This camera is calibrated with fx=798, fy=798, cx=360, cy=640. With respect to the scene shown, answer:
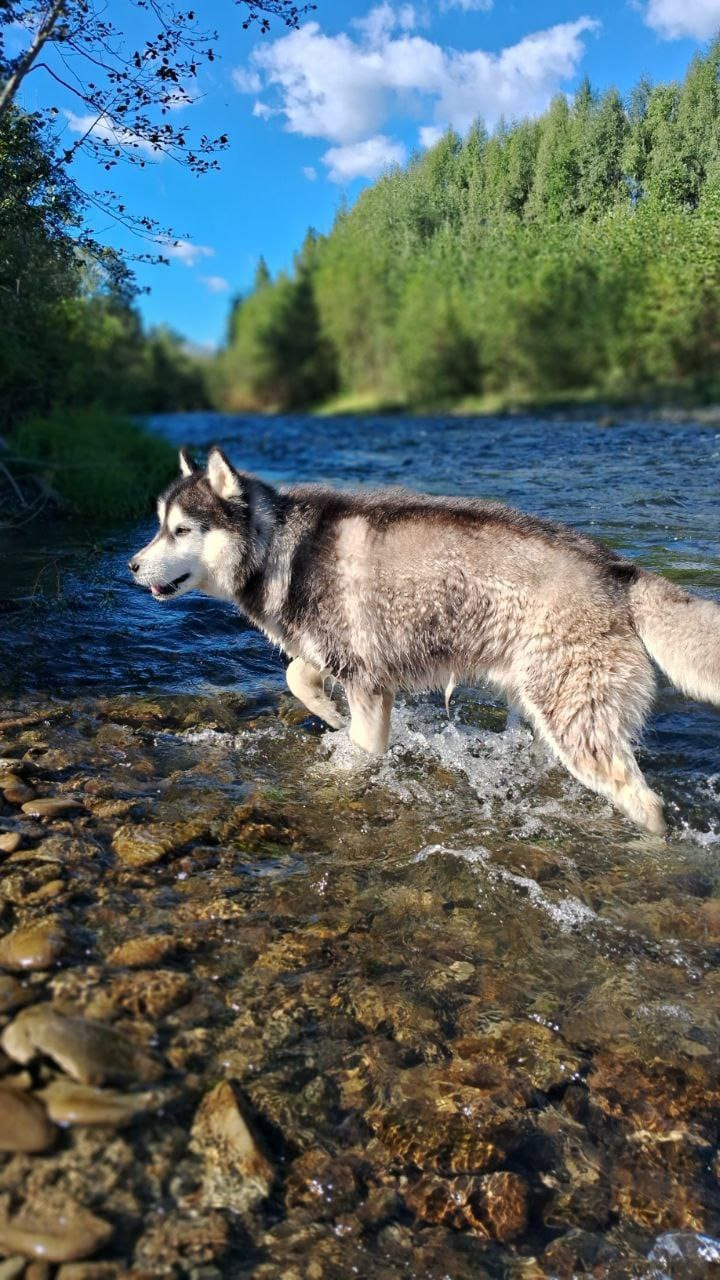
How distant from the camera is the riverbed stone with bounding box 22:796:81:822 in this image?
16.3ft

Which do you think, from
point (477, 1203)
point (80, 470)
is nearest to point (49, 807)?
point (477, 1203)

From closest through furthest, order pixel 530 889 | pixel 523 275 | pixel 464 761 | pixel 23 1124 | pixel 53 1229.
Answer: pixel 53 1229 < pixel 23 1124 < pixel 530 889 < pixel 464 761 < pixel 523 275

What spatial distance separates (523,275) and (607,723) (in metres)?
28.9

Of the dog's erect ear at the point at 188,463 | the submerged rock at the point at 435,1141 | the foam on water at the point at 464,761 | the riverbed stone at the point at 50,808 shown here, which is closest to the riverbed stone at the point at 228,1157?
the submerged rock at the point at 435,1141

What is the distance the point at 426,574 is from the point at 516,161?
59.9 ft

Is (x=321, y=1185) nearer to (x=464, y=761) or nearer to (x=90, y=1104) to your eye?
(x=90, y=1104)

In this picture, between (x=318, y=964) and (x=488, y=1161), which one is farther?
(x=318, y=964)

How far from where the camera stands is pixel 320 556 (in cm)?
621

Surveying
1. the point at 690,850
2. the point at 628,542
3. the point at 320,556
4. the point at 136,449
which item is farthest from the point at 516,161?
the point at 690,850

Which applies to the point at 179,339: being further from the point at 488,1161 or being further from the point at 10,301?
the point at 488,1161

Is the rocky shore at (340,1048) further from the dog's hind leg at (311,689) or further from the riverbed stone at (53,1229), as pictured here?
the dog's hind leg at (311,689)

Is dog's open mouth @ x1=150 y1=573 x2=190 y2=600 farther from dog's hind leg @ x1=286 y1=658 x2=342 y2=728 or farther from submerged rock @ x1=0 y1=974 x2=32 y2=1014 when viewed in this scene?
submerged rock @ x1=0 y1=974 x2=32 y2=1014

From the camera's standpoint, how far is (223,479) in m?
6.27

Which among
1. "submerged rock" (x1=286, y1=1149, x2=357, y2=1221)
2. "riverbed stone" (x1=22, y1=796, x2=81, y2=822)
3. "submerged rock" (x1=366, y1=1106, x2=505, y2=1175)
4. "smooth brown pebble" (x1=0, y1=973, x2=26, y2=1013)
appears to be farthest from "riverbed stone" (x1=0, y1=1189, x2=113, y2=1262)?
"riverbed stone" (x1=22, y1=796, x2=81, y2=822)
